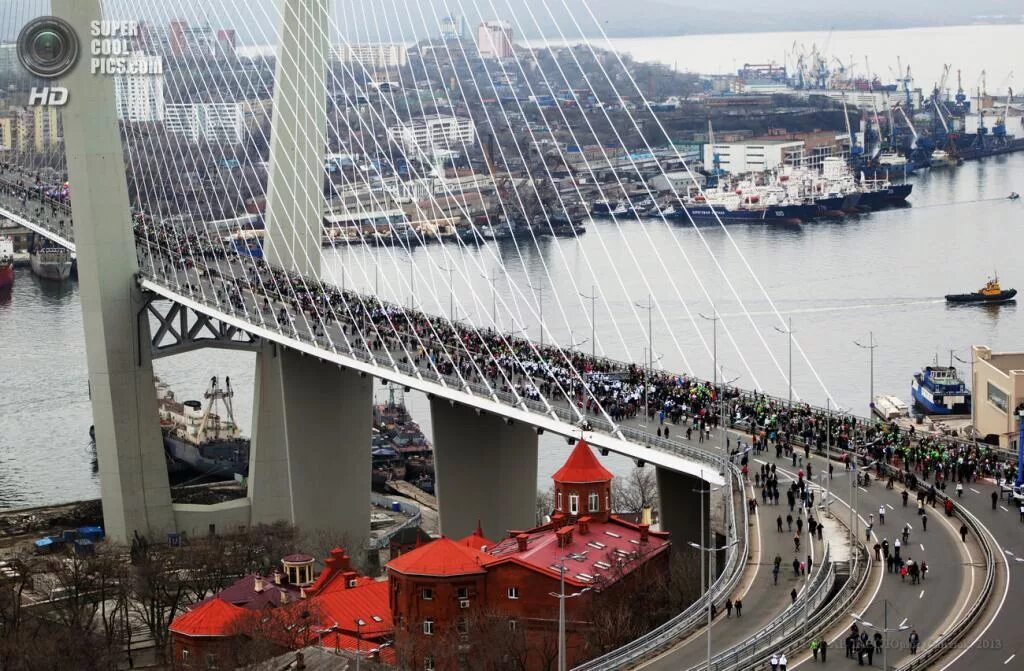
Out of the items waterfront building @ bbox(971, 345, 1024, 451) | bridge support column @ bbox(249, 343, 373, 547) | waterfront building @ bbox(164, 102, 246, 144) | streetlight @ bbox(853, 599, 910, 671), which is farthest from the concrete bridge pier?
waterfront building @ bbox(164, 102, 246, 144)

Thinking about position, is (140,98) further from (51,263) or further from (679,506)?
(679,506)

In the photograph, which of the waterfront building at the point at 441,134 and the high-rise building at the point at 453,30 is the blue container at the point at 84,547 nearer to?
the high-rise building at the point at 453,30

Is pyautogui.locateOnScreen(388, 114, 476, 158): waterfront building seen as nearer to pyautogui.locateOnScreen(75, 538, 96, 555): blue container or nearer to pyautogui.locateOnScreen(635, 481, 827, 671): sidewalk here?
pyautogui.locateOnScreen(75, 538, 96, 555): blue container

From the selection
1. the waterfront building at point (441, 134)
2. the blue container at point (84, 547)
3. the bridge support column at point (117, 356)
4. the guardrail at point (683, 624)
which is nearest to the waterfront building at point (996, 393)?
the guardrail at point (683, 624)

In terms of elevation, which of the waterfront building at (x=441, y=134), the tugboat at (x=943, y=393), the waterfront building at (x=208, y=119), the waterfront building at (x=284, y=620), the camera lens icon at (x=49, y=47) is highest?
the camera lens icon at (x=49, y=47)

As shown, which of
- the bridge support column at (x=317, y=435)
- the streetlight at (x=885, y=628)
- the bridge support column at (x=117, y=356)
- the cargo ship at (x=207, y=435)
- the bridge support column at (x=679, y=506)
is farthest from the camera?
the cargo ship at (x=207, y=435)

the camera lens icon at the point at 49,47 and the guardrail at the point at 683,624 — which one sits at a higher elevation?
the camera lens icon at the point at 49,47
